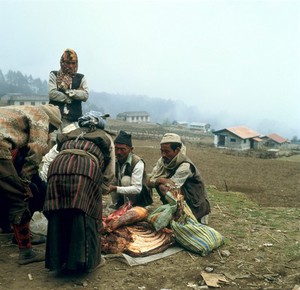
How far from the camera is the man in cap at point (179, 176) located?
17.2 ft

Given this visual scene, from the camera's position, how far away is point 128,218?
16.0 ft

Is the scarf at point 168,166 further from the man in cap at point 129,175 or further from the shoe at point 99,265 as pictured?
the shoe at point 99,265

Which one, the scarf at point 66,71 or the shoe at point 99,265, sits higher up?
the scarf at point 66,71

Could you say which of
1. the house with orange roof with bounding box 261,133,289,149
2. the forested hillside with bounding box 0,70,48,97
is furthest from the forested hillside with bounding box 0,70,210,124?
the house with orange roof with bounding box 261,133,289,149

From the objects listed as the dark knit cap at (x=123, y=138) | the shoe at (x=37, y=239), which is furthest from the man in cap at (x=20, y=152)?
the dark knit cap at (x=123, y=138)

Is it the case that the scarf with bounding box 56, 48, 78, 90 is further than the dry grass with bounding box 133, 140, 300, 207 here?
No

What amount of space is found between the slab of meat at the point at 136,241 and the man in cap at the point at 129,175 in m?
0.55

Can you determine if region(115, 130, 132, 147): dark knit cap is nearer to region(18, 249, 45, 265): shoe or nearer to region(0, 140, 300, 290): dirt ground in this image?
region(0, 140, 300, 290): dirt ground

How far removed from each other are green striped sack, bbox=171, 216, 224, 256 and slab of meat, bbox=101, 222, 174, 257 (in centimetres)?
20

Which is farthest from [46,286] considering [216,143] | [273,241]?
[216,143]

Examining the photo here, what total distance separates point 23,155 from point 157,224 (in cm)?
195

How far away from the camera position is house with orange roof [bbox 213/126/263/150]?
124 feet

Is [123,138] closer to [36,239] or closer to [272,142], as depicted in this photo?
[36,239]

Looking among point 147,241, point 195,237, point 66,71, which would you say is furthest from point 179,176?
point 66,71
